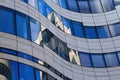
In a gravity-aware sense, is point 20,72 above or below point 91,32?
below

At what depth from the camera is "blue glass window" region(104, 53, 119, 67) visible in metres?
33.1

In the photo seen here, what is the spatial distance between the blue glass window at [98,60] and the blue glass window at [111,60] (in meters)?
0.56

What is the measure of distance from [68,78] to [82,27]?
347 inches

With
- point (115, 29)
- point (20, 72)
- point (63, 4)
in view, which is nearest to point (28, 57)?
point (20, 72)

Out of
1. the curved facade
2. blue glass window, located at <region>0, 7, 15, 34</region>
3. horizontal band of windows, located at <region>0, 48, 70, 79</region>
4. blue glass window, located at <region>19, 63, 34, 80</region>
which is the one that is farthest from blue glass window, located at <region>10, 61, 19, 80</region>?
blue glass window, located at <region>0, 7, 15, 34</region>

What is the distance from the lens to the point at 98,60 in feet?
109

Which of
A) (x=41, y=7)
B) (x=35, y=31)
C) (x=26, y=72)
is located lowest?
(x=26, y=72)

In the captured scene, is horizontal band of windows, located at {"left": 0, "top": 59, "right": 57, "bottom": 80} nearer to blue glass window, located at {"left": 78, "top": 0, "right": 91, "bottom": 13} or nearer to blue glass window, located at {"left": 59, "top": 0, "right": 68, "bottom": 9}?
blue glass window, located at {"left": 59, "top": 0, "right": 68, "bottom": 9}

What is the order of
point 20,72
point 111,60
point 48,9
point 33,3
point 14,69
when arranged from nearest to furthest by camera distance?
1. point 14,69
2. point 20,72
3. point 33,3
4. point 48,9
5. point 111,60

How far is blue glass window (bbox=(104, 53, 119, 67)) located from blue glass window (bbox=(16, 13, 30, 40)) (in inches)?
472

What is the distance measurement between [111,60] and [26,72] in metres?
13.7

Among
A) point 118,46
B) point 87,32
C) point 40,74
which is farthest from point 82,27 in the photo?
point 40,74

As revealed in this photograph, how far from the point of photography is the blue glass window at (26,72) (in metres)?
22.3

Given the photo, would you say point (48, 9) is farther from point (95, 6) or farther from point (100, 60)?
point (95, 6)
